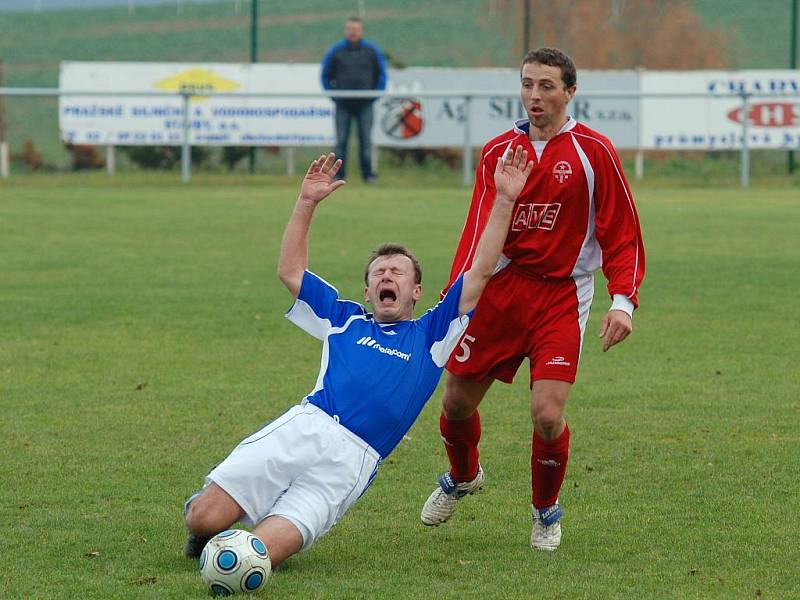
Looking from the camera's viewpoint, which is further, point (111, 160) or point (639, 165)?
point (639, 165)

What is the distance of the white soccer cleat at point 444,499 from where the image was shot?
596cm

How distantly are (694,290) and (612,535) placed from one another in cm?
713

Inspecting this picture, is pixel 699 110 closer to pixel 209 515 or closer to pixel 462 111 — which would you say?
pixel 462 111

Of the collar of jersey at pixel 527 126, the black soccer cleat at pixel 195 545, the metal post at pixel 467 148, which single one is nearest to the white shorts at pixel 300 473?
the black soccer cleat at pixel 195 545

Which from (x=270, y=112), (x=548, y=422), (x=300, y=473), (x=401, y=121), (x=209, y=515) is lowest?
(x=209, y=515)

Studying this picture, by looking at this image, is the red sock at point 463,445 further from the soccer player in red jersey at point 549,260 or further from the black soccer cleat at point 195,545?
the black soccer cleat at point 195,545

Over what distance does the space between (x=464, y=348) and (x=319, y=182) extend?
0.91 metres

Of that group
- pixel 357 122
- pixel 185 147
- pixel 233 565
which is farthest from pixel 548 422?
pixel 185 147

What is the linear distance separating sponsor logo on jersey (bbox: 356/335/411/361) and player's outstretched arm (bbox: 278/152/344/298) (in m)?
0.35

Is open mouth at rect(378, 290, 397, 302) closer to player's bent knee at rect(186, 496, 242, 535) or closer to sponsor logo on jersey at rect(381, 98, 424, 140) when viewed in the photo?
player's bent knee at rect(186, 496, 242, 535)

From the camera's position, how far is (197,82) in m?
25.1

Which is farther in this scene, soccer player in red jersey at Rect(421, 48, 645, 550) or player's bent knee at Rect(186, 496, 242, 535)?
soccer player in red jersey at Rect(421, 48, 645, 550)

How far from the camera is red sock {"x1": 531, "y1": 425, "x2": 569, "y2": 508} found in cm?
580

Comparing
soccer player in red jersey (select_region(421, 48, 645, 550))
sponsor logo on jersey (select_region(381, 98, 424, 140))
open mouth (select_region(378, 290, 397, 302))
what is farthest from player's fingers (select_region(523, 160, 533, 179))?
sponsor logo on jersey (select_region(381, 98, 424, 140))
